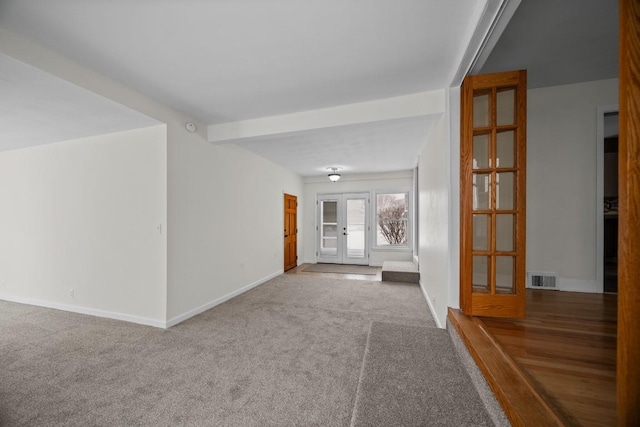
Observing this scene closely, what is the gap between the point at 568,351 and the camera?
5.02 ft

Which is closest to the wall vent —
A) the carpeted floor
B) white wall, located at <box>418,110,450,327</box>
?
white wall, located at <box>418,110,450,327</box>

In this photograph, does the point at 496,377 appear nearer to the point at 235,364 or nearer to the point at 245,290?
the point at 235,364

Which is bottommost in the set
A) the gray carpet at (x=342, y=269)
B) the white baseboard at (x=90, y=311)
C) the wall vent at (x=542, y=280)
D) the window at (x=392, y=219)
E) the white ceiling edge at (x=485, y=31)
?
the gray carpet at (x=342, y=269)

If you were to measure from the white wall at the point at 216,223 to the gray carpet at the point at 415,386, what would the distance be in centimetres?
244

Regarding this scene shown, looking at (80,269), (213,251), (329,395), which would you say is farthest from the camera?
(213,251)

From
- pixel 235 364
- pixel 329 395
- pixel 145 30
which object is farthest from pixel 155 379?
pixel 145 30

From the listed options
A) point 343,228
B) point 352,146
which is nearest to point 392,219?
point 343,228

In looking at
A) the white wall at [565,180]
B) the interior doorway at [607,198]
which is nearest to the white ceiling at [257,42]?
the white wall at [565,180]

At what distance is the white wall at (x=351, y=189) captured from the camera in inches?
258

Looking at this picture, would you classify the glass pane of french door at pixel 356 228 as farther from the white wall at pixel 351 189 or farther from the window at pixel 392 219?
the window at pixel 392 219

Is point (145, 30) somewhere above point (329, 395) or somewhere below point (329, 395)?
above

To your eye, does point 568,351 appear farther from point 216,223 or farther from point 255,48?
point 216,223

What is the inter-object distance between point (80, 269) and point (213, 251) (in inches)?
69.1

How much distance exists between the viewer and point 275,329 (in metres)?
2.85
